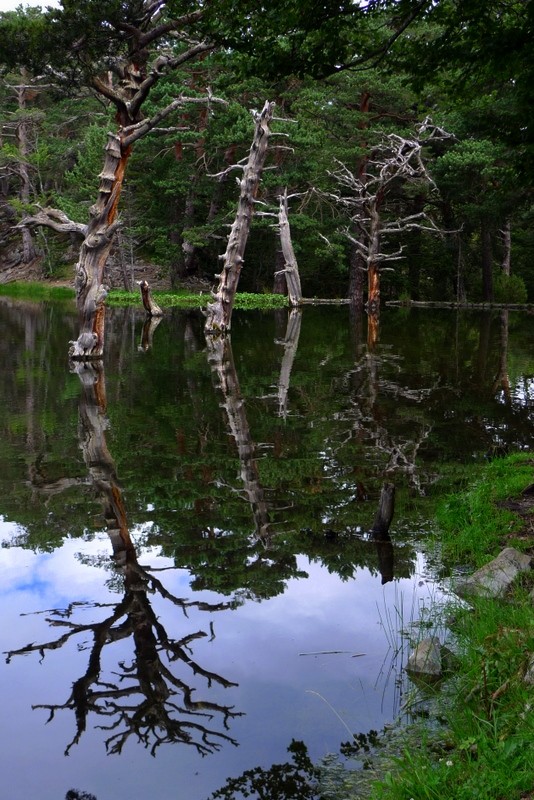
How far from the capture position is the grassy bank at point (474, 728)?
300 centimetres

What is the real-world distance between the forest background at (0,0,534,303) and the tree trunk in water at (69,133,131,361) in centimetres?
159

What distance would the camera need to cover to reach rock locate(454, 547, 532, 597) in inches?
200

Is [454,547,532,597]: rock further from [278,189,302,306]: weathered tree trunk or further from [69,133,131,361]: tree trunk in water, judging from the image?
[278,189,302,306]: weathered tree trunk

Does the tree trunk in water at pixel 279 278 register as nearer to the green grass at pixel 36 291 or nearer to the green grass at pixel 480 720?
the green grass at pixel 36 291

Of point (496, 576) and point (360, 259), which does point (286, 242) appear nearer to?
point (360, 259)

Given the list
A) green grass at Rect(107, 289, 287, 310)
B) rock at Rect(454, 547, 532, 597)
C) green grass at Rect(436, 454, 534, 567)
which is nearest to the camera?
rock at Rect(454, 547, 532, 597)

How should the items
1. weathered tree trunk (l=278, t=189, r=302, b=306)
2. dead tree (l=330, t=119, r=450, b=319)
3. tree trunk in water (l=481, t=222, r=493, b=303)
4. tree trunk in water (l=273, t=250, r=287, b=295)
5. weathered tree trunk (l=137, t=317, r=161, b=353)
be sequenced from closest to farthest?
weathered tree trunk (l=137, t=317, r=161, b=353) < dead tree (l=330, t=119, r=450, b=319) < weathered tree trunk (l=278, t=189, r=302, b=306) < tree trunk in water (l=481, t=222, r=493, b=303) < tree trunk in water (l=273, t=250, r=287, b=295)

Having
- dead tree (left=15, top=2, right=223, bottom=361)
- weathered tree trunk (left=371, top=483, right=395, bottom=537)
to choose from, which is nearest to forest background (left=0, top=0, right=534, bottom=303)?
dead tree (left=15, top=2, right=223, bottom=361)

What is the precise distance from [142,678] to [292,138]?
33.4 m

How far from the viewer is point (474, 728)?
140 inches

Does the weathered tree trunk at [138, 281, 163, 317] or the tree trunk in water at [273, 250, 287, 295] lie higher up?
the tree trunk in water at [273, 250, 287, 295]

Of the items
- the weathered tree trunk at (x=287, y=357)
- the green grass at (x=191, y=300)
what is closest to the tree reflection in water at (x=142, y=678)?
the weathered tree trunk at (x=287, y=357)

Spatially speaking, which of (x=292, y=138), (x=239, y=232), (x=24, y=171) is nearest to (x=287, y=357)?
(x=239, y=232)

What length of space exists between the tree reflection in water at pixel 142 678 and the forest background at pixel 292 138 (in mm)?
6280
